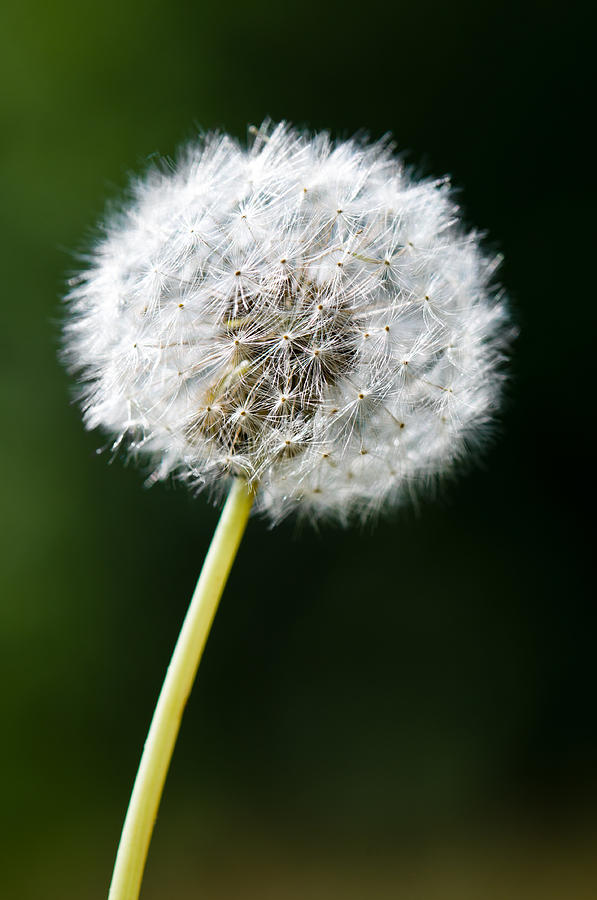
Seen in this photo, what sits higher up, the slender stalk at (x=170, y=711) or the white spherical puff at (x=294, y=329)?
the white spherical puff at (x=294, y=329)

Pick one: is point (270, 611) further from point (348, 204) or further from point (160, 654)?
point (348, 204)

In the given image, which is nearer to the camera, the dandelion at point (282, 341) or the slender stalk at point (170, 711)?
the slender stalk at point (170, 711)

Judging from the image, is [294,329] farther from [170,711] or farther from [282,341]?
[170,711]

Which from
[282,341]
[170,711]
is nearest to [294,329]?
[282,341]

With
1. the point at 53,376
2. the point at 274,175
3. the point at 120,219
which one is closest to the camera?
the point at 274,175

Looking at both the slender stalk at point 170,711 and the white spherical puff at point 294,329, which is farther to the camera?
the white spherical puff at point 294,329

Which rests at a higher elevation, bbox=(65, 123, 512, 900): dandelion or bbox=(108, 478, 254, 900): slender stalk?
bbox=(65, 123, 512, 900): dandelion

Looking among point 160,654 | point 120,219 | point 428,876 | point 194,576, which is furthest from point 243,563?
point 120,219

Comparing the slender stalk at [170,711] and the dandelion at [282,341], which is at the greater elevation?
the dandelion at [282,341]
